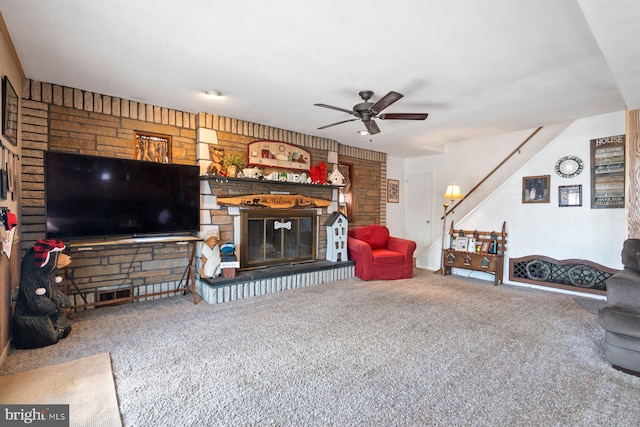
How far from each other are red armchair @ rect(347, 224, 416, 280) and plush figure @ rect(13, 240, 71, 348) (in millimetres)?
3845

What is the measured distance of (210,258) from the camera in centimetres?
393

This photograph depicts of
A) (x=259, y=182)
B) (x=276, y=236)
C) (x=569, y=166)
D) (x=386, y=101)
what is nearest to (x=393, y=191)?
(x=569, y=166)

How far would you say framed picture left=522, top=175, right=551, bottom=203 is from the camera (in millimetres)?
4633

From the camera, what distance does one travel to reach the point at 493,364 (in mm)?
2307

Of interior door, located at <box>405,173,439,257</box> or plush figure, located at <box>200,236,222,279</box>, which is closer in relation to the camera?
plush figure, located at <box>200,236,222,279</box>

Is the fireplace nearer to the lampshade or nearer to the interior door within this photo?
the lampshade

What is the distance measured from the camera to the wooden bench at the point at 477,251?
16.2 ft

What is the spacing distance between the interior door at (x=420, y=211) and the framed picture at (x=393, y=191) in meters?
0.26

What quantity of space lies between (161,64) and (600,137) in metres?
5.42

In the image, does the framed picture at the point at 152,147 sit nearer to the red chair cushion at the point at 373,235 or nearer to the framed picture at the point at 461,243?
the red chair cushion at the point at 373,235

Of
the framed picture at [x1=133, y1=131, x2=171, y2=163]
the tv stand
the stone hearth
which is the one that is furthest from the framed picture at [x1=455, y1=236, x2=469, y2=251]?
the framed picture at [x1=133, y1=131, x2=171, y2=163]

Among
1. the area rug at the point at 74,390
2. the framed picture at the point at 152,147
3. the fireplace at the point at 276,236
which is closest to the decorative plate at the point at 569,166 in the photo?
the fireplace at the point at 276,236

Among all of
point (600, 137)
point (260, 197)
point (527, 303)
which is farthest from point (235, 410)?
point (600, 137)

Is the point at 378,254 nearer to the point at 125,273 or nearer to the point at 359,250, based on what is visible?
the point at 359,250
